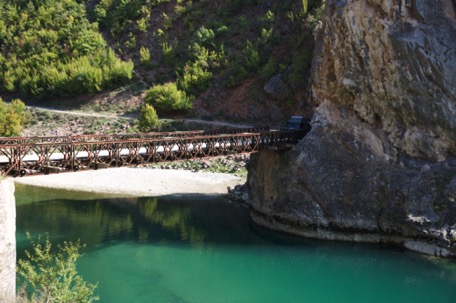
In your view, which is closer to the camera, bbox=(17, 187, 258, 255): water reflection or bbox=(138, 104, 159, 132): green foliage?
bbox=(17, 187, 258, 255): water reflection

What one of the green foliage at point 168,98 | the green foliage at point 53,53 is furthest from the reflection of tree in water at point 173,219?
the green foliage at point 53,53

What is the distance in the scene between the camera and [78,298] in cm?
1273

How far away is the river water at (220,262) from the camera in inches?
820

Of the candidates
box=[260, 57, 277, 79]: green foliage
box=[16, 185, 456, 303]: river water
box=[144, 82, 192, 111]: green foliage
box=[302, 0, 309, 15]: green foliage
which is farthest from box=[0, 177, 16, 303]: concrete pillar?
box=[302, 0, 309, 15]: green foliage

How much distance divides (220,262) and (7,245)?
12.1m

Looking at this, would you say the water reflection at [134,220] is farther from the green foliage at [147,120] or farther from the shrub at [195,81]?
the shrub at [195,81]

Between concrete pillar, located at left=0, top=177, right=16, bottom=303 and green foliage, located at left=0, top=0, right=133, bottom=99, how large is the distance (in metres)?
44.7

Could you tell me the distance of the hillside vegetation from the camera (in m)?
51.9

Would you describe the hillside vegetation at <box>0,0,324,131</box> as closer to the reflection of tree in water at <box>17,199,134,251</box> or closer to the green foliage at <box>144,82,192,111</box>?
the green foliage at <box>144,82,192,111</box>

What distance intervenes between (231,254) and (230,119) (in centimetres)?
2697

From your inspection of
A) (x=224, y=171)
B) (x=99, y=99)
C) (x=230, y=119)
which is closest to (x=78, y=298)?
(x=224, y=171)

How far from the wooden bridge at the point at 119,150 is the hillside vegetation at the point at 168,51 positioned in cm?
1917

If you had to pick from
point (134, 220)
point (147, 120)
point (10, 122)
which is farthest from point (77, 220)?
point (10, 122)

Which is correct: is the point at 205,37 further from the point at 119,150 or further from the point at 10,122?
the point at 119,150
